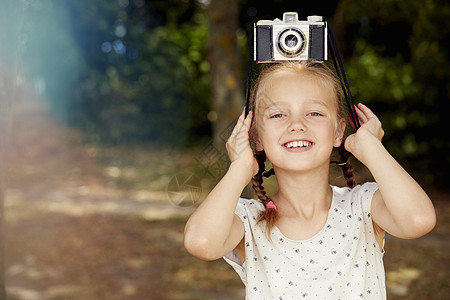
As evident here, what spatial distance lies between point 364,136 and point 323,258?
1.44 ft

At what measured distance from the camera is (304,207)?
204 cm

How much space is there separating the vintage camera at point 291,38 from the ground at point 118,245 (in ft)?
1.87

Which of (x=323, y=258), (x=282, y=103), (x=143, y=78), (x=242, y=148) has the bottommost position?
(x=143, y=78)

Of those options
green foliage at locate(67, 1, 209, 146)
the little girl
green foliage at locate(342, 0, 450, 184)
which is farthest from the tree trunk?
the little girl

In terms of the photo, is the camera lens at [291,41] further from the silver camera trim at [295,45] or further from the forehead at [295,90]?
the forehead at [295,90]

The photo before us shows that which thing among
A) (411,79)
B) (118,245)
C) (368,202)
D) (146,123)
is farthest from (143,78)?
(368,202)

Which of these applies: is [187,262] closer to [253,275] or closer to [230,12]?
[230,12]

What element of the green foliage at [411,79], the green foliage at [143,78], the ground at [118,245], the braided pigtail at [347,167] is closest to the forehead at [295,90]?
the braided pigtail at [347,167]

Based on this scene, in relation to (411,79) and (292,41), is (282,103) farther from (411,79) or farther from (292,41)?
(411,79)

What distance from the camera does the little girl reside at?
1.85 metres

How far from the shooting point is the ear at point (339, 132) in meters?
2.11

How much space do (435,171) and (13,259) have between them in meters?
5.84

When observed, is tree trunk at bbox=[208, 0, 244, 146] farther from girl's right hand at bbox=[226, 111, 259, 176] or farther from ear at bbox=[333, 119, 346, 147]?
girl's right hand at bbox=[226, 111, 259, 176]

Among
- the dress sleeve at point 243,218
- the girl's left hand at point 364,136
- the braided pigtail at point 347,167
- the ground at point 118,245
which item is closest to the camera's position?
the girl's left hand at point 364,136
